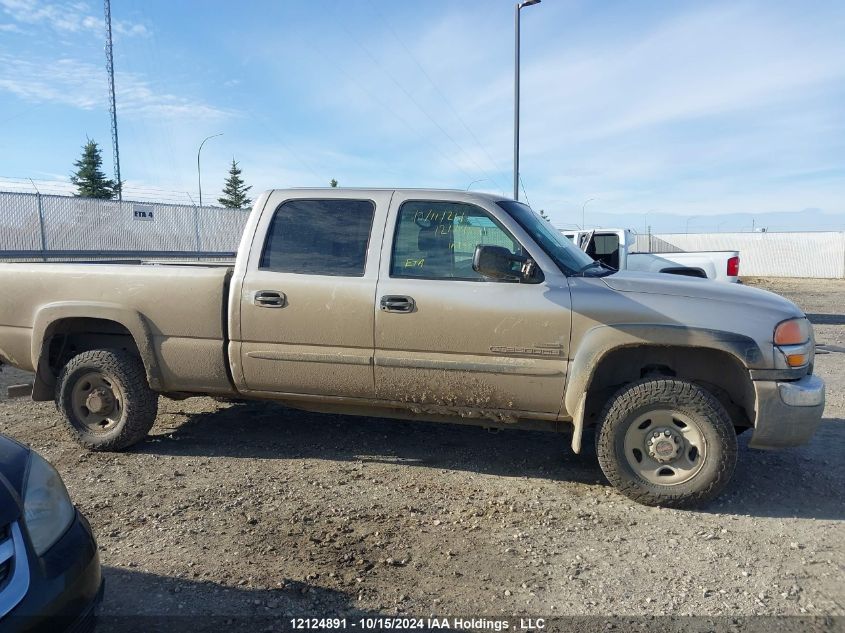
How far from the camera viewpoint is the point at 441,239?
423 centimetres

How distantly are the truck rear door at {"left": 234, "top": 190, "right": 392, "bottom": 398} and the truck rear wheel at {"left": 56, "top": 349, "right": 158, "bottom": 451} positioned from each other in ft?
2.90

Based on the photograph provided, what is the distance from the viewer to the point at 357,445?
5.01m

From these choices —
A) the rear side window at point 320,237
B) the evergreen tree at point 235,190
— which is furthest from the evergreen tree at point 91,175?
the rear side window at point 320,237

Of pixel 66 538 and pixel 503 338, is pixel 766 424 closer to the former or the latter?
pixel 503 338

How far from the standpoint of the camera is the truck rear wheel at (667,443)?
376 cm

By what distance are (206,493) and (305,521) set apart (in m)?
0.82

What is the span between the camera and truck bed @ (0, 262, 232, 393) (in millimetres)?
4465

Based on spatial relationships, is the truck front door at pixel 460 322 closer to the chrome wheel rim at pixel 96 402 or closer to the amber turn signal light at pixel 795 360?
the amber turn signal light at pixel 795 360

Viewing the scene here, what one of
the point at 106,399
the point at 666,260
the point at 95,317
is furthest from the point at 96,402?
the point at 666,260

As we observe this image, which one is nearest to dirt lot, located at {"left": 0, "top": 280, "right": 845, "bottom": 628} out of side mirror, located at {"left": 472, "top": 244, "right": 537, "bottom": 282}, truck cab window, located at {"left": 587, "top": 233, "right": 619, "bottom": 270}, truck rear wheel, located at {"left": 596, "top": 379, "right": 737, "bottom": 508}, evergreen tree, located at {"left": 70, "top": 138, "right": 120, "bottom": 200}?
truck rear wheel, located at {"left": 596, "top": 379, "right": 737, "bottom": 508}

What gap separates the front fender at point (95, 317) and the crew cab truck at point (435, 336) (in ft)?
0.04

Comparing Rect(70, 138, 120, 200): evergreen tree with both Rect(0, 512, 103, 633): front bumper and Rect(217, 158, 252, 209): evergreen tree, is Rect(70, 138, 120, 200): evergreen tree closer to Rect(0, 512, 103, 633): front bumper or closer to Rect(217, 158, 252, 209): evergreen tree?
Rect(217, 158, 252, 209): evergreen tree

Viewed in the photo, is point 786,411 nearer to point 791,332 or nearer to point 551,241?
point 791,332

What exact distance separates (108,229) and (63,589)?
16.7m
